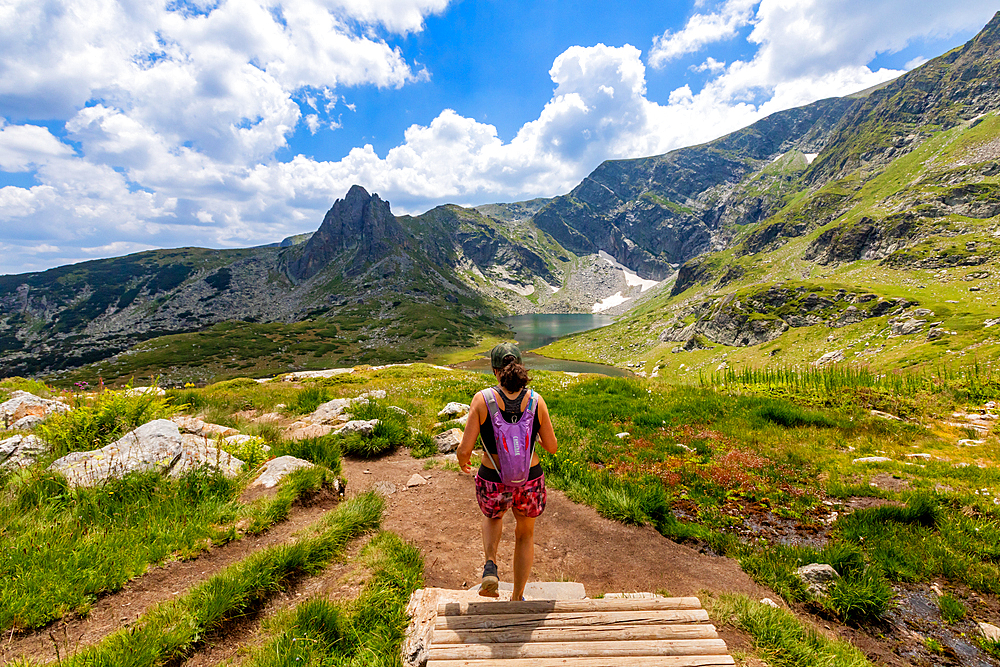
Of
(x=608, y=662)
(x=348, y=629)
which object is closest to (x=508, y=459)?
(x=608, y=662)

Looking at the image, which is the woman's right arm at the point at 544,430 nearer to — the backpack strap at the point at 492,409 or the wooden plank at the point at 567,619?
the backpack strap at the point at 492,409

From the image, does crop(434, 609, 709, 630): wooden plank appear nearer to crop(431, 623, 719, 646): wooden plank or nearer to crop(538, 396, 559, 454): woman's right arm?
crop(431, 623, 719, 646): wooden plank

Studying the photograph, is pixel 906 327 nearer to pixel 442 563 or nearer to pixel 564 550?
pixel 564 550

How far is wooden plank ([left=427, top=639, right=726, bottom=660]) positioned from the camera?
3918mm

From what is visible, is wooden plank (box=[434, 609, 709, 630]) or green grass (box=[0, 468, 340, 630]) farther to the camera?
green grass (box=[0, 468, 340, 630])

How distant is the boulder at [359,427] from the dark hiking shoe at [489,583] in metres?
8.37

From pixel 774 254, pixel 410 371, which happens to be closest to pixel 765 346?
pixel 410 371

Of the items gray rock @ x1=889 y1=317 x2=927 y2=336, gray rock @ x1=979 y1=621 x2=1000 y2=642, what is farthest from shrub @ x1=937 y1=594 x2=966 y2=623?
gray rock @ x1=889 y1=317 x2=927 y2=336

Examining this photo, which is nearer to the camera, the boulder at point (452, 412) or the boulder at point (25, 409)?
the boulder at point (25, 409)

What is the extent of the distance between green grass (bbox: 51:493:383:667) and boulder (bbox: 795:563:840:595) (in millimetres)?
8029

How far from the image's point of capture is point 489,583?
4934 mm

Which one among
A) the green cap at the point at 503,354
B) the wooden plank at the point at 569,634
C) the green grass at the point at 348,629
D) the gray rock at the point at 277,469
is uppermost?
the green cap at the point at 503,354

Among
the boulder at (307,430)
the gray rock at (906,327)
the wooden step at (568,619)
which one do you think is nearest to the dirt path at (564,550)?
the wooden step at (568,619)

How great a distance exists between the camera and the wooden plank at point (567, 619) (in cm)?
431
